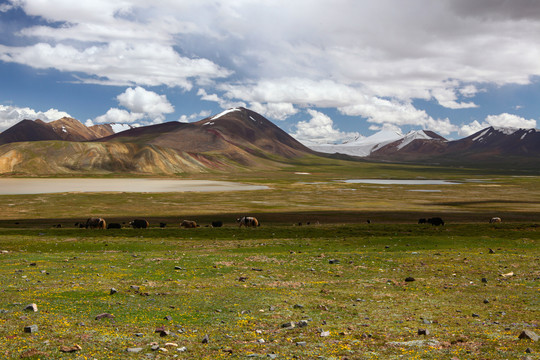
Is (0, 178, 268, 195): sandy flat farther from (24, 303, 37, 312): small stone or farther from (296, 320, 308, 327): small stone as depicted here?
(296, 320, 308, 327): small stone

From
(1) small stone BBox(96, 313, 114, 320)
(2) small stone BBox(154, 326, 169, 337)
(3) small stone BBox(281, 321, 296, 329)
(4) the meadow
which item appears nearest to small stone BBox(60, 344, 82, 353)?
(4) the meadow

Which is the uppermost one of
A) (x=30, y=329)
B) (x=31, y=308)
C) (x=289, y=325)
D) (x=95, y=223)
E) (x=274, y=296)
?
(x=30, y=329)

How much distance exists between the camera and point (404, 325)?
14.9m

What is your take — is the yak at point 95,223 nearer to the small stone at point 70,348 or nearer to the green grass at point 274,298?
the green grass at point 274,298

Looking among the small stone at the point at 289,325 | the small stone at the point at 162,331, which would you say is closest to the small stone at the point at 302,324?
the small stone at the point at 289,325

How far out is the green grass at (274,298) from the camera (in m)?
12.7

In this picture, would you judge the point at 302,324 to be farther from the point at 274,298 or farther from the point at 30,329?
the point at 30,329

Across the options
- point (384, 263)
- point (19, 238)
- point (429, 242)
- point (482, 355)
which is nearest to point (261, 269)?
point (384, 263)

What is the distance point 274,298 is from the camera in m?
18.8

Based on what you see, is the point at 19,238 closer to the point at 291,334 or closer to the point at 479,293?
the point at 291,334

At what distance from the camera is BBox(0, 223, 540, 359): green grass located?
41.6 ft

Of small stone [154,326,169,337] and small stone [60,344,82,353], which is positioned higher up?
small stone [60,344,82,353]

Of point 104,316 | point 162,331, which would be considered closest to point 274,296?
point 162,331

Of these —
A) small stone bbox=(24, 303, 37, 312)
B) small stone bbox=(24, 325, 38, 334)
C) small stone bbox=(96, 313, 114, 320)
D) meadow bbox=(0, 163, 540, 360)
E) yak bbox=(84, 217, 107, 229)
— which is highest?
small stone bbox=(24, 325, 38, 334)
